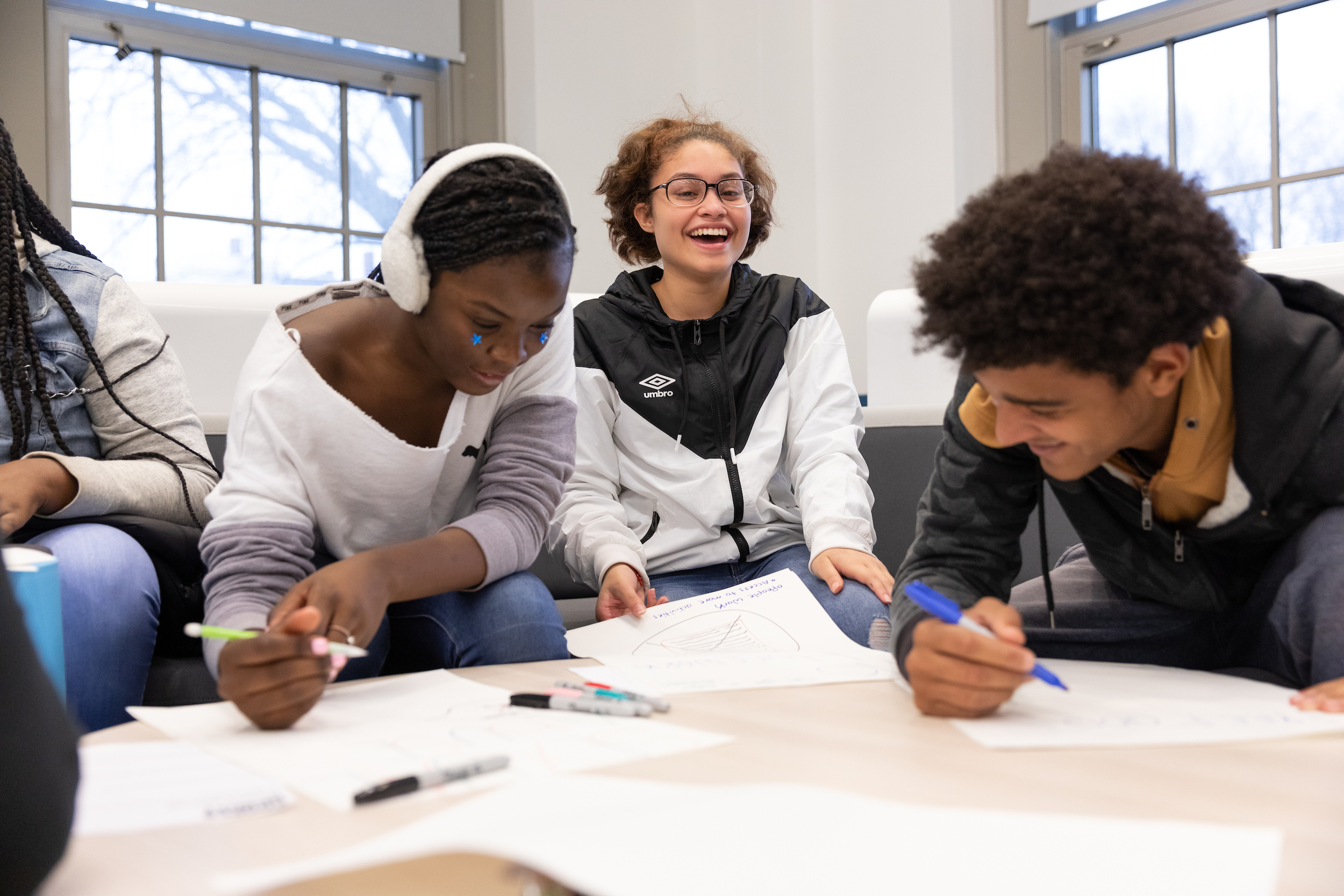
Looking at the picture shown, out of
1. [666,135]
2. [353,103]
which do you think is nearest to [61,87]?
[353,103]

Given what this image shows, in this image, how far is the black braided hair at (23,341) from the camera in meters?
1.26

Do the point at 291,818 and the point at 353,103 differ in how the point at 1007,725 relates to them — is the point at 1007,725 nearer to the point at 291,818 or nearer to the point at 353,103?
the point at 291,818

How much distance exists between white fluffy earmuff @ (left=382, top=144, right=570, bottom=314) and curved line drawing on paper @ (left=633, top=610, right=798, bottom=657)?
0.44m

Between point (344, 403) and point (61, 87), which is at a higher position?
point (61, 87)

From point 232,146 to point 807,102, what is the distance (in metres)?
1.97

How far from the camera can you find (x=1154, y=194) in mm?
801

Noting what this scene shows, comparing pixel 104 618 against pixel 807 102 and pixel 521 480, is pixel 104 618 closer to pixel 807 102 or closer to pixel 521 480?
pixel 521 480

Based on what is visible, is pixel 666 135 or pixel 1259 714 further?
pixel 666 135

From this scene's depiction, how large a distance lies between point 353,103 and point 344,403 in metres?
2.97

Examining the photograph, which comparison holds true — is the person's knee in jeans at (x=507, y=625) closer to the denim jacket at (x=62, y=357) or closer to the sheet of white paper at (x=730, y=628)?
the sheet of white paper at (x=730, y=628)

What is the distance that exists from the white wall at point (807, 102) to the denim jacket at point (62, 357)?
216 centimetres

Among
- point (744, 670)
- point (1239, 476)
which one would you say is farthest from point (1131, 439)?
point (744, 670)

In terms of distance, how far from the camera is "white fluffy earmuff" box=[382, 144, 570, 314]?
1048 millimetres

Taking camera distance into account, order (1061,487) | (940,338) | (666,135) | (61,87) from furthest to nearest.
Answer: (61,87), (666,135), (1061,487), (940,338)
